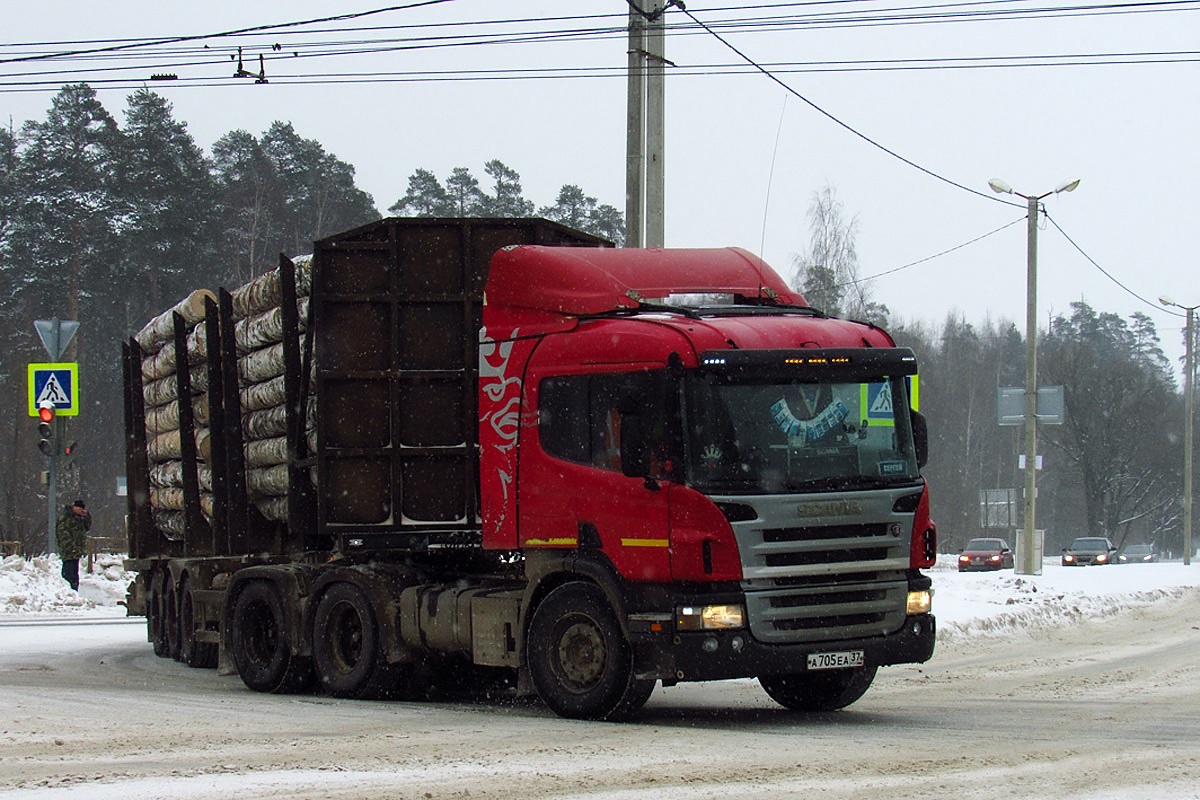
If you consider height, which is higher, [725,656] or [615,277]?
[615,277]

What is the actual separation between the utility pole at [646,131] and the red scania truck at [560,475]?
3.46 m

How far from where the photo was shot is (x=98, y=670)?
15977 millimetres

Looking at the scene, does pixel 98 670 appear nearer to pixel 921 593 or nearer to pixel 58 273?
pixel 921 593

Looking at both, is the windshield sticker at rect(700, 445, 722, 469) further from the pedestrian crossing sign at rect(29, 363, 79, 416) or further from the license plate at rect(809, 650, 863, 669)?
the pedestrian crossing sign at rect(29, 363, 79, 416)

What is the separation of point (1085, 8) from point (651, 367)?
13300 mm

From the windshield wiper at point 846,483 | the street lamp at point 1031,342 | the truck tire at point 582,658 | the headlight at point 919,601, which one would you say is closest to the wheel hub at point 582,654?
the truck tire at point 582,658

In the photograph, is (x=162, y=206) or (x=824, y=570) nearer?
(x=824, y=570)

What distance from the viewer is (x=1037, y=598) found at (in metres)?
23.2

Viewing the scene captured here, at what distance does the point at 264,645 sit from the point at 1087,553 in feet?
161

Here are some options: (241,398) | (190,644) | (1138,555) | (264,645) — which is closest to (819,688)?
(264,645)

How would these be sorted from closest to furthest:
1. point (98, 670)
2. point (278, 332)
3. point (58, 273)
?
1. point (278, 332)
2. point (98, 670)
3. point (58, 273)

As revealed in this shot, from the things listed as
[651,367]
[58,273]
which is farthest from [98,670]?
[58,273]

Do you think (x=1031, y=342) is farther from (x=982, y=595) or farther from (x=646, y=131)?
(x=646, y=131)

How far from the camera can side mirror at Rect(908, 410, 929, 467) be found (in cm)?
1096
